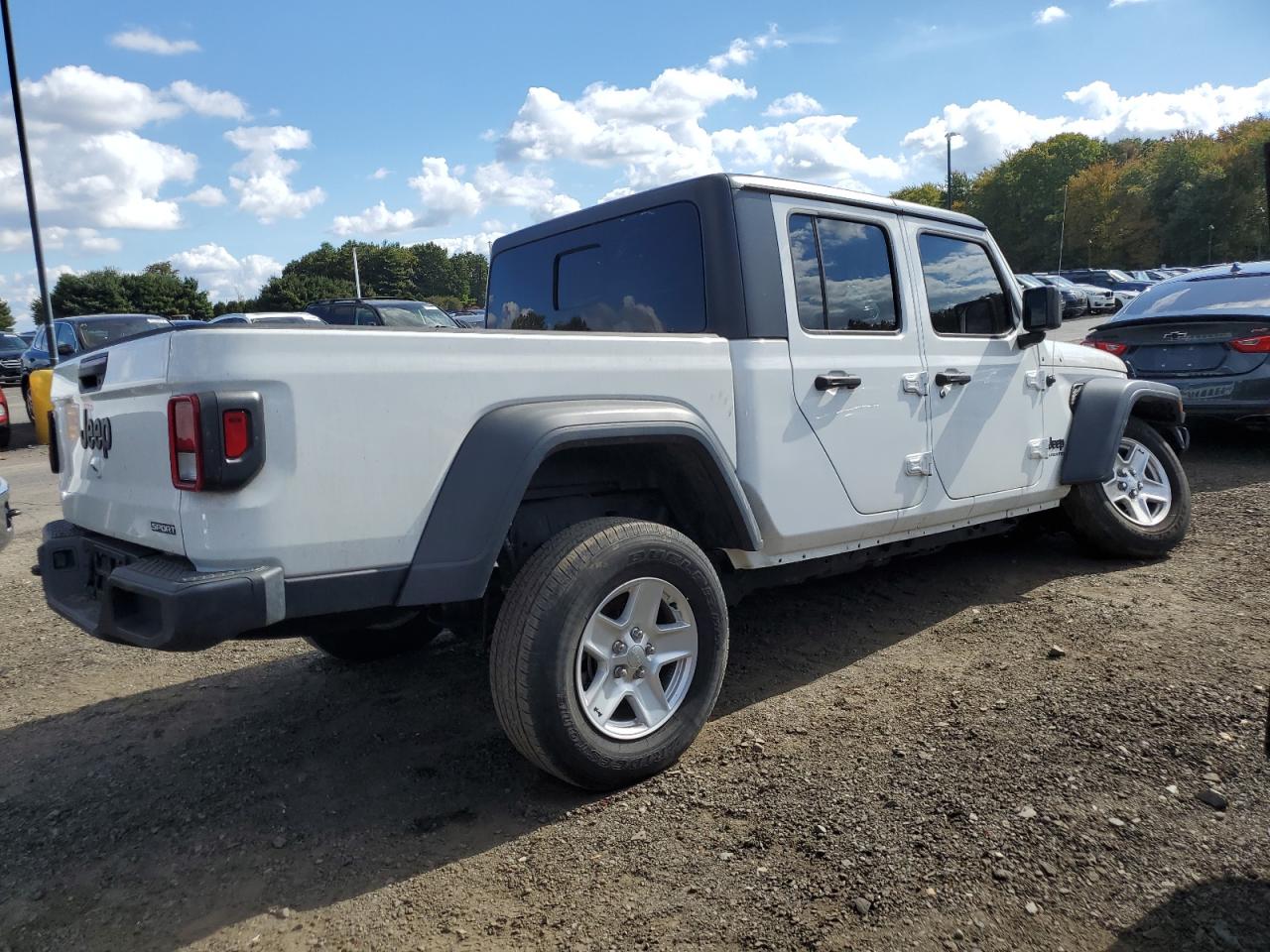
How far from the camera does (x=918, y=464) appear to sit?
12.8 feet

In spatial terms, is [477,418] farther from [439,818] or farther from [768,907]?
[768,907]

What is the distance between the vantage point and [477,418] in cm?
268

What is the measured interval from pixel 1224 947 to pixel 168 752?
3.36m

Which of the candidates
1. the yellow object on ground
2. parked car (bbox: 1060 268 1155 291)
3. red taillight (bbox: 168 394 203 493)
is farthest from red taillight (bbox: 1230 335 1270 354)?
parked car (bbox: 1060 268 1155 291)

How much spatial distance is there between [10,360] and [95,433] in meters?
24.7

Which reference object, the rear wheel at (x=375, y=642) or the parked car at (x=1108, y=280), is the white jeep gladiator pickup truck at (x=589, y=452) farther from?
the parked car at (x=1108, y=280)

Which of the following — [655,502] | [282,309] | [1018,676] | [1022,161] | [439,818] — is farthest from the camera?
[1022,161]

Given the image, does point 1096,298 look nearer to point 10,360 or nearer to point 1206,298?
point 1206,298

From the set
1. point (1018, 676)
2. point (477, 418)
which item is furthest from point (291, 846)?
Answer: point (1018, 676)

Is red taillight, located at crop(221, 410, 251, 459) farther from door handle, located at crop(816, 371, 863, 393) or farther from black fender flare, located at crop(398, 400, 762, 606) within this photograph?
door handle, located at crop(816, 371, 863, 393)

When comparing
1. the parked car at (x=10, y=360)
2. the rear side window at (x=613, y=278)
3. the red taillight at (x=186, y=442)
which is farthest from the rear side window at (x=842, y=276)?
the parked car at (x=10, y=360)

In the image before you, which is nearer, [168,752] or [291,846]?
[291,846]

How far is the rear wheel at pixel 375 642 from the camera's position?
402cm

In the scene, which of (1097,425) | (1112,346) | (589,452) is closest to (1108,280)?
(1112,346)
